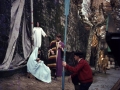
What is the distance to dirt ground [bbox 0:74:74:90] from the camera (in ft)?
18.8

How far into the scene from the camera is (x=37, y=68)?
6.20 m

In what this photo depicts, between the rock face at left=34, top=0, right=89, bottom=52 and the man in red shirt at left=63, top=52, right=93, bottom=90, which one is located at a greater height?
the rock face at left=34, top=0, right=89, bottom=52

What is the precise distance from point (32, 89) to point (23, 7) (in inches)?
77.9

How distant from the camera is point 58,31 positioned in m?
6.39

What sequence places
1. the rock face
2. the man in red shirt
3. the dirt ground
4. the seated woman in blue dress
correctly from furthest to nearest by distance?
the rock face, the seated woman in blue dress, the dirt ground, the man in red shirt

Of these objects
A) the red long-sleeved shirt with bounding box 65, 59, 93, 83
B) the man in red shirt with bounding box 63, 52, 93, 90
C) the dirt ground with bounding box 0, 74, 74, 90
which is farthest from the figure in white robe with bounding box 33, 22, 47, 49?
the red long-sleeved shirt with bounding box 65, 59, 93, 83

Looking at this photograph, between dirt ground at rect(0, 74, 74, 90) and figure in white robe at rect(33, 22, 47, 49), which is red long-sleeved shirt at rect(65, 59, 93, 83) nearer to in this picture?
dirt ground at rect(0, 74, 74, 90)

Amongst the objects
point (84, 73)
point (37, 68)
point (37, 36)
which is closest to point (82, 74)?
point (84, 73)

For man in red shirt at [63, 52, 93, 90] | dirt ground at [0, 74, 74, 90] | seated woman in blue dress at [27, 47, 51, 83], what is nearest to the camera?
man in red shirt at [63, 52, 93, 90]

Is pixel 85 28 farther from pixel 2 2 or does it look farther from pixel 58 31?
pixel 2 2

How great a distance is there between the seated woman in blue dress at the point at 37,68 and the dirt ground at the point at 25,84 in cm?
13

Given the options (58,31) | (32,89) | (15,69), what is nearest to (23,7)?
(58,31)

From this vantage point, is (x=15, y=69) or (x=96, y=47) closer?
(x=15, y=69)

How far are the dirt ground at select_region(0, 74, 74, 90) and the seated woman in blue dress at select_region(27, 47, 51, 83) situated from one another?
0.13m
